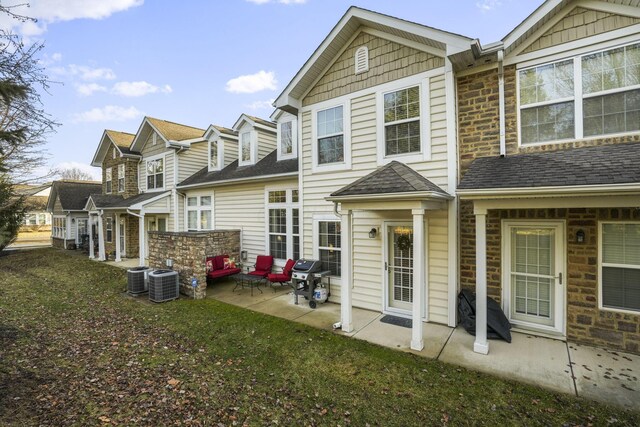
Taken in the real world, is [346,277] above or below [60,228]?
below

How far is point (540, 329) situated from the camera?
5.42 m

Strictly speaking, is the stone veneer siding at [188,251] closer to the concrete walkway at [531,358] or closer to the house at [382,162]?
the house at [382,162]

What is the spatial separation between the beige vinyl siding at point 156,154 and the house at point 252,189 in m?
1.13

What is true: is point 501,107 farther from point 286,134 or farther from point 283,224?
point 286,134

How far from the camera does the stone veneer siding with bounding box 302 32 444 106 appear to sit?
629cm

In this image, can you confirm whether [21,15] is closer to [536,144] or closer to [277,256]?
[277,256]

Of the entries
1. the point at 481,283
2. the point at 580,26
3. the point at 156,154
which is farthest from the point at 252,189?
the point at 580,26

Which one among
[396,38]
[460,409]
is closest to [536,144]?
[396,38]

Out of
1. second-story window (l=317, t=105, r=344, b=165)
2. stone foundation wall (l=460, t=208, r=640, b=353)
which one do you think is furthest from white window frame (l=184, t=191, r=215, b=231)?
stone foundation wall (l=460, t=208, r=640, b=353)

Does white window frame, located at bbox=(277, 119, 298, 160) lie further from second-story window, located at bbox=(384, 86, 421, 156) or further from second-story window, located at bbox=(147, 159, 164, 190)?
second-story window, located at bbox=(147, 159, 164, 190)

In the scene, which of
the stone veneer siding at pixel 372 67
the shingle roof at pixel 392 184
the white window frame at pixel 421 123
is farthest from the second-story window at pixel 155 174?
the shingle roof at pixel 392 184

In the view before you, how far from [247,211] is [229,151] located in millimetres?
3948

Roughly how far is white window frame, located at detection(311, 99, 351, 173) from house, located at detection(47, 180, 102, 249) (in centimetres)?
1966

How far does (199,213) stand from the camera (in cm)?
1265
